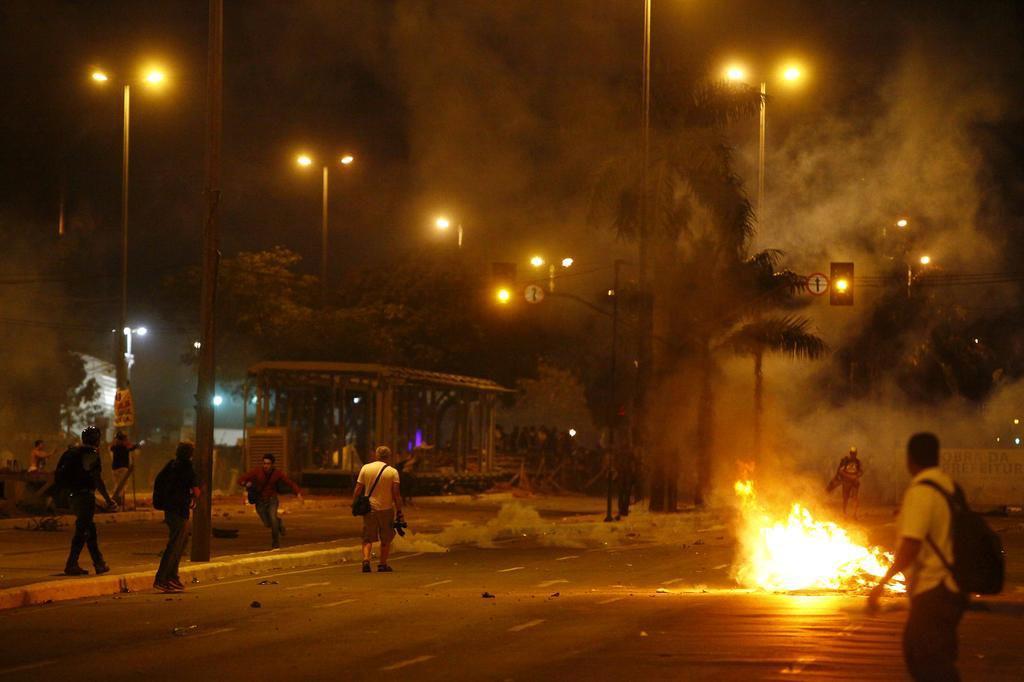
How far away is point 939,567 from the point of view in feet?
21.2

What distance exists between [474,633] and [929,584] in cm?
555

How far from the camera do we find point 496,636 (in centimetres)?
1123

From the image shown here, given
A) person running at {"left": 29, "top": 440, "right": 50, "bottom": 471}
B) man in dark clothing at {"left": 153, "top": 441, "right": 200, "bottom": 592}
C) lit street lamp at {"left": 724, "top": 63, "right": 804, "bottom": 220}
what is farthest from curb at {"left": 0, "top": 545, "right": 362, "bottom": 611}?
lit street lamp at {"left": 724, "top": 63, "right": 804, "bottom": 220}

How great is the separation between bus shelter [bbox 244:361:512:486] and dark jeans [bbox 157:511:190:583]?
1878cm

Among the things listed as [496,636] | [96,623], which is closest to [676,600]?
[496,636]

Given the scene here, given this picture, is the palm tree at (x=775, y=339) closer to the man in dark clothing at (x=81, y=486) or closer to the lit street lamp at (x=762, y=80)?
the lit street lamp at (x=762, y=80)

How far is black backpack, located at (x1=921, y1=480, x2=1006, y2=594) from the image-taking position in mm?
6367

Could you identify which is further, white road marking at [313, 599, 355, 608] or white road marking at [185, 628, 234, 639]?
white road marking at [313, 599, 355, 608]

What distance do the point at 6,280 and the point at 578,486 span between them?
19.5 m

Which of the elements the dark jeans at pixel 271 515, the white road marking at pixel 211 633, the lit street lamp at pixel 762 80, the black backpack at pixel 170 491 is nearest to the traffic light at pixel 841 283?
the lit street lamp at pixel 762 80

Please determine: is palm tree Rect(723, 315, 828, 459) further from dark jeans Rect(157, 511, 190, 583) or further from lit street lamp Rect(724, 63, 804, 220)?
dark jeans Rect(157, 511, 190, 583)

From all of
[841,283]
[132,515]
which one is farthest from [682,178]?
[132,515]

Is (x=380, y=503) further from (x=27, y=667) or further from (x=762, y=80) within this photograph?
(x=762, y=80)

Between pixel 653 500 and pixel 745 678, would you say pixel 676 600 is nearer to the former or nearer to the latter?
pixel 745 678
